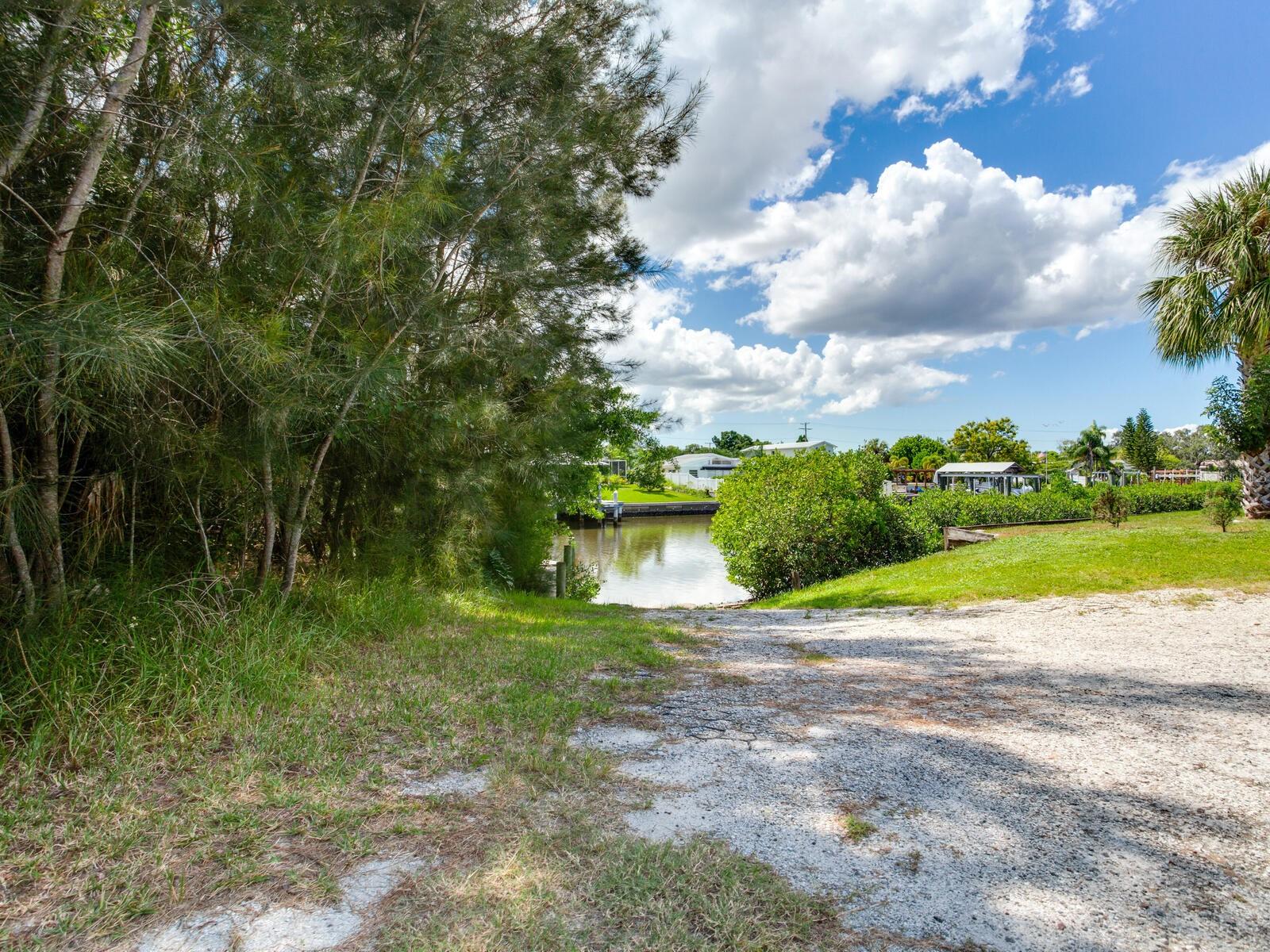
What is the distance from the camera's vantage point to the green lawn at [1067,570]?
789 centimetres

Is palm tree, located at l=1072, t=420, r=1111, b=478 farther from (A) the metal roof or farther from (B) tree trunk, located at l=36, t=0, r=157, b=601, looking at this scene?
(B) tree trunk, located at l=36, t=0, r=157, b=601

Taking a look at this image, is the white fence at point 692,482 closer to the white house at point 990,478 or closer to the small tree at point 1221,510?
the white house at point 990,478

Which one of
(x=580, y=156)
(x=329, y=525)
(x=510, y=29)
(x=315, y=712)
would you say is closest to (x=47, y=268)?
(x=315, y=712)

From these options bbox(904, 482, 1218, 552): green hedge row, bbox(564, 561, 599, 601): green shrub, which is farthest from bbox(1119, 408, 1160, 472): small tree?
bbox(564, 561, 599, 601): green shrub

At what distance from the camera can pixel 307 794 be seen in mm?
2455

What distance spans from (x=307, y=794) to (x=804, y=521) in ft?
40.0

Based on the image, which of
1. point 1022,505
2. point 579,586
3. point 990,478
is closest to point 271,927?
point 579,586

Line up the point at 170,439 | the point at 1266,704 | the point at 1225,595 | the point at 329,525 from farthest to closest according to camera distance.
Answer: the point at 1225,595, the point at 329,525, the point at 1266,704, the point at 170,439

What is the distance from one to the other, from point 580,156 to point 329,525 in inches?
157

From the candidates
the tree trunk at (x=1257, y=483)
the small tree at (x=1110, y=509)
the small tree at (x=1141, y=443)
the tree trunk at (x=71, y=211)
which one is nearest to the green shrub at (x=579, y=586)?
the tree trunk at (x=71, y=211)

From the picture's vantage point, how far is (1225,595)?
7043mm

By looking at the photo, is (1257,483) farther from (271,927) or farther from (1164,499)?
(271,927)

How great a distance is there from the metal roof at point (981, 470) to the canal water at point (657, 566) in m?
21.1

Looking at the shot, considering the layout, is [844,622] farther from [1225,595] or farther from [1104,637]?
[1225,595]
